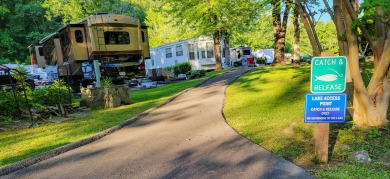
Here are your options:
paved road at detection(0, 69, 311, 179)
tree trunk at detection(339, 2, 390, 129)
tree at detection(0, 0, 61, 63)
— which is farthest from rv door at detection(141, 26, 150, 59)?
tree at detection(0, 0, 61, 63)

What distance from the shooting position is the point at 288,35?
2304 inches

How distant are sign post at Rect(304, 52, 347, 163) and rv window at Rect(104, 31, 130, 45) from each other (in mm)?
12167

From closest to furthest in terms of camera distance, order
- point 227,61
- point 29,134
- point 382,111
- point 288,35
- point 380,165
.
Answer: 1. point 380,165
2. point 382,111
3. point 29,134
4. point 227,61
5. point 288,35

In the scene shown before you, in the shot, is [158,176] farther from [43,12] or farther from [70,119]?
[43,12]

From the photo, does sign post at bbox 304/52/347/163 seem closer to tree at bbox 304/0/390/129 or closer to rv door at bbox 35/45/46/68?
tree at bbox 304/0/390/129

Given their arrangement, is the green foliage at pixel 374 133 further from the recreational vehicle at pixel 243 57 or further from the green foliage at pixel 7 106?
the recreational vehicle at pixel 243 57

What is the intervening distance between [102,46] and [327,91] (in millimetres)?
12180

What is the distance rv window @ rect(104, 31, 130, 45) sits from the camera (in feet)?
45.9

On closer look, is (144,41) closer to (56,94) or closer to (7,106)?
(56,94)

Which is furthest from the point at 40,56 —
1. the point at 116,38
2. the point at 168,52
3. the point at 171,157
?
the point at 171,157

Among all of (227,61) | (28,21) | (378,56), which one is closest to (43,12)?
(28,21)

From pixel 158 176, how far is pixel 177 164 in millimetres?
455

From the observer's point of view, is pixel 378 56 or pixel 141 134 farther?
pixel 141 134

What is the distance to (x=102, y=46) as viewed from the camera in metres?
13.7
